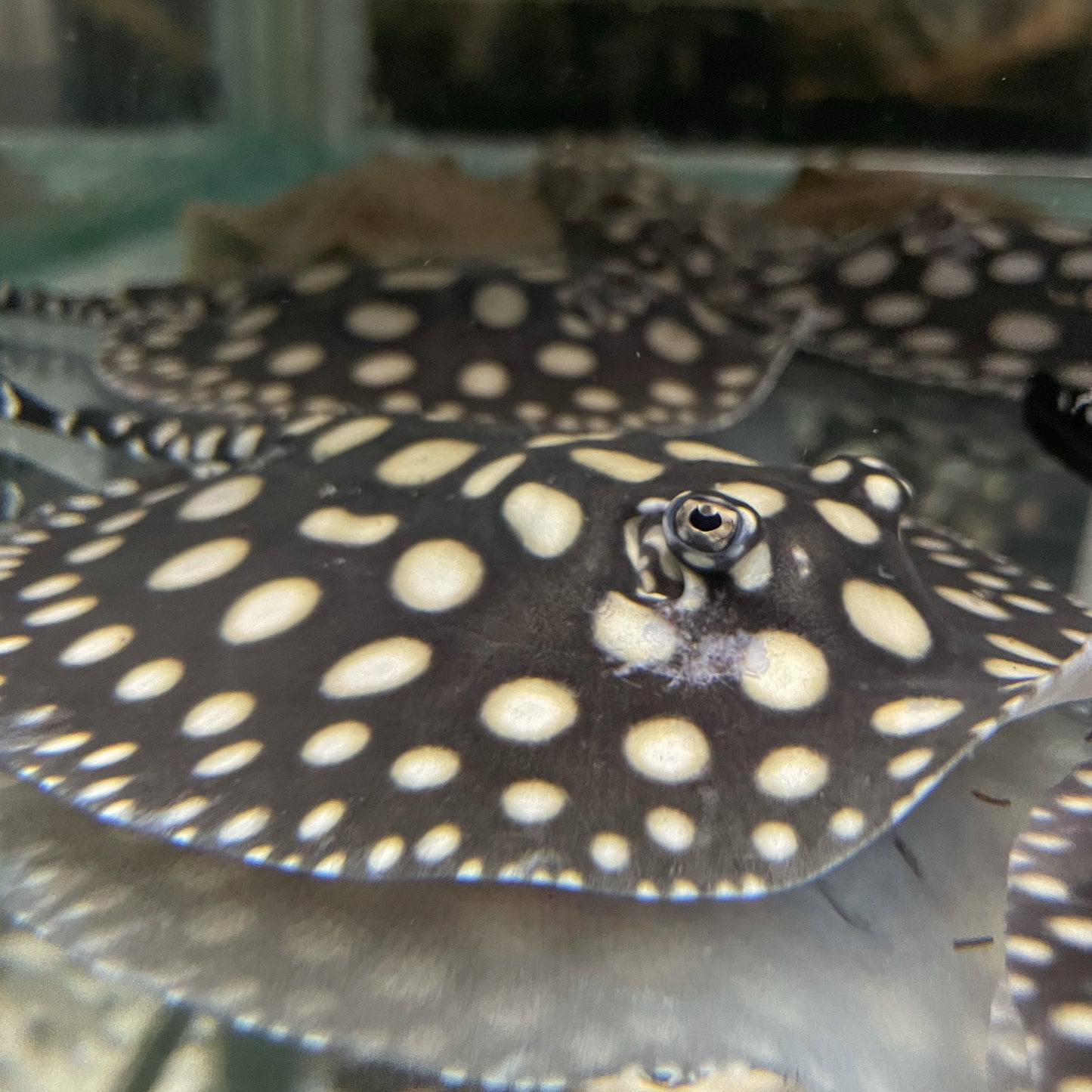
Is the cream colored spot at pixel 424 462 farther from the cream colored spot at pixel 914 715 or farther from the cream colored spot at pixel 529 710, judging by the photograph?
the cream colored spot at pixel 914 715

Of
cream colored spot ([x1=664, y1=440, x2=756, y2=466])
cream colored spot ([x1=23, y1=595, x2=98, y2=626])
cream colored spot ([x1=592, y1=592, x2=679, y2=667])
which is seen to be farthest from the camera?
cream colored spot ([x1=664, y1=440, x2=756, y2=466])

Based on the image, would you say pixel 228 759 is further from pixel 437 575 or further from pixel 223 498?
pixel 223 498

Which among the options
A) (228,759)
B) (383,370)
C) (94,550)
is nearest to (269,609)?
(228,759)

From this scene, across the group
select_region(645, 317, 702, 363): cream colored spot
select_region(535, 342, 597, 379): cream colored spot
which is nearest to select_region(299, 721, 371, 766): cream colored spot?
select_region(535, 342, 597, 379): cream colored spot

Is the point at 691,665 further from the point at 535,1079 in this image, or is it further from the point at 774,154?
the point at 774,154

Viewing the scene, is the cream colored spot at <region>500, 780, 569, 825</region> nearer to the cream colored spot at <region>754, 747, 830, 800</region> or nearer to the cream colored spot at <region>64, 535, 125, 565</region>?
the cream colored spot at <region>754, 747, 830, 800</region>
